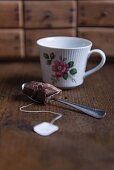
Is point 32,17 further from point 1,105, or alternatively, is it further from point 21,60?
point 1,105

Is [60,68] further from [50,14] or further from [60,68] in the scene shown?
[50,14]

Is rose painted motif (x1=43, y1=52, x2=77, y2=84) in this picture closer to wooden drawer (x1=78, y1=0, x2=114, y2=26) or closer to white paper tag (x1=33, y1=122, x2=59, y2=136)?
white paper tag (x1=33, y1=122, x2=59, y2=136)

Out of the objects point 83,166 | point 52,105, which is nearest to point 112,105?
point 52,105

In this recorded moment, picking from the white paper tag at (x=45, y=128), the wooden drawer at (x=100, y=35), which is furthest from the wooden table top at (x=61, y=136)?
the wooden drawer at (x=100, y=35)

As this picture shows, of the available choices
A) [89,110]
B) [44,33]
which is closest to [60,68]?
[89,110]

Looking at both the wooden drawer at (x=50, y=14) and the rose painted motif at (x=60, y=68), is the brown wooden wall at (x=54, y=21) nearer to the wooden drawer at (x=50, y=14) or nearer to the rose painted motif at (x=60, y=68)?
the wooden drawer at (x=50, y=14)

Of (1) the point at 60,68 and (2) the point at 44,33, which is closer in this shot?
(1) the point at 60,68
